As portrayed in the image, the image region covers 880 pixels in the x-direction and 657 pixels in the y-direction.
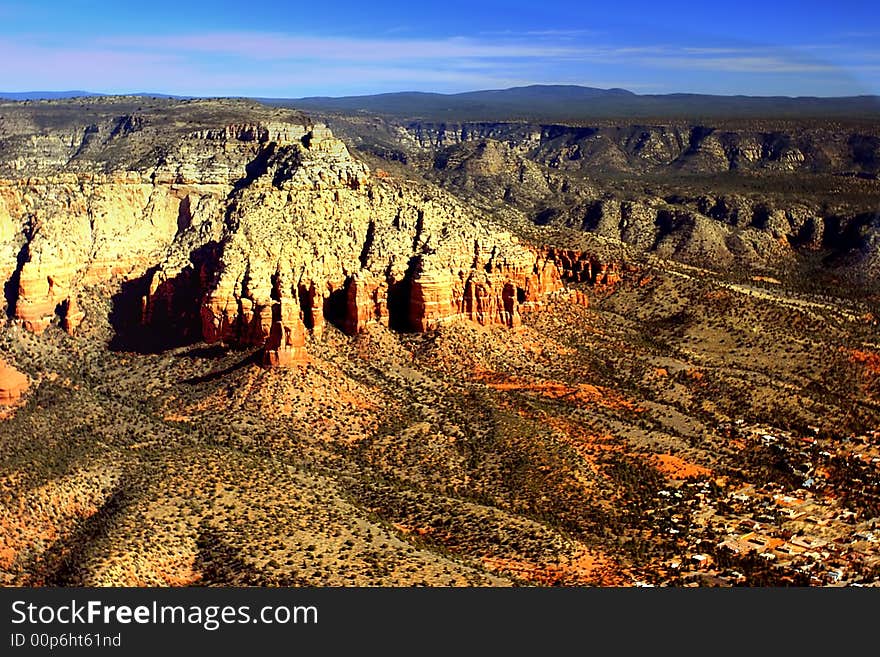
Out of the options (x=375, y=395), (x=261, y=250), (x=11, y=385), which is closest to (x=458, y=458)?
(x=375, y=395)

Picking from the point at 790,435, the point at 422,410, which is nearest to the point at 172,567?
the point at 422,410

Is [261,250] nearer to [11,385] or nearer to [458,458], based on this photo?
[11,385]

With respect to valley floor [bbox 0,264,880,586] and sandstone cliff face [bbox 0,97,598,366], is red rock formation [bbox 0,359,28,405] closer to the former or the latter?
valley floor [bbox 0,264,880,586]

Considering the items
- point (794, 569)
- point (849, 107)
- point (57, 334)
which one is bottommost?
point (794, 569)

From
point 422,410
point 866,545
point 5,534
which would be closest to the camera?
point 5,534

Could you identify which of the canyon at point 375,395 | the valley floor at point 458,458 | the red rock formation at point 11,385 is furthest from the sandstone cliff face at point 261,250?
the red rock formation at point 11,385

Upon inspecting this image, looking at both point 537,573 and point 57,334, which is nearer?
point 537,573

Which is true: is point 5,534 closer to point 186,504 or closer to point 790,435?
point 186,504
